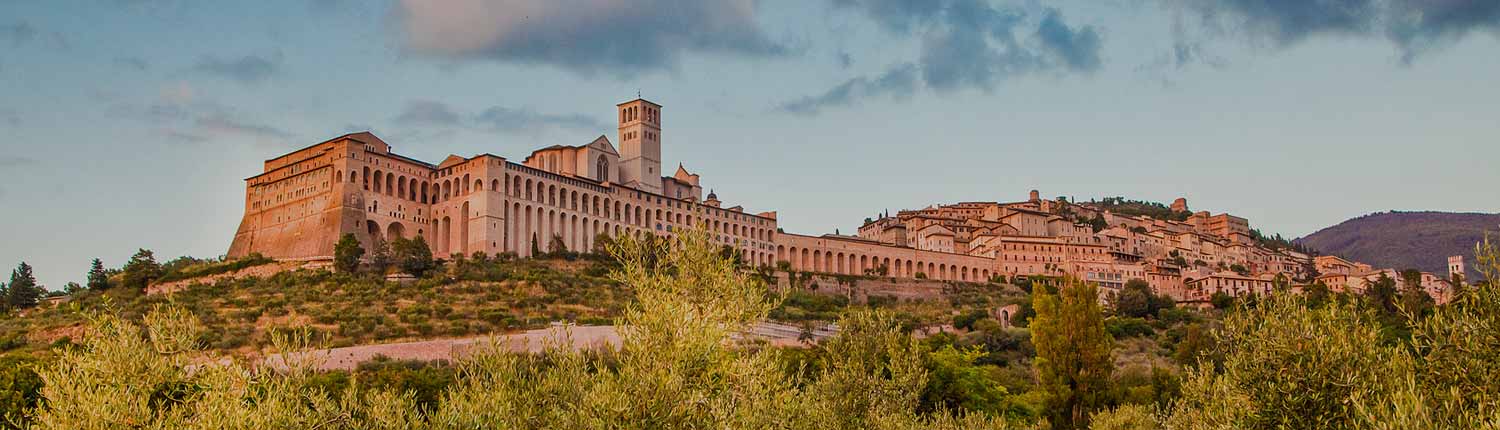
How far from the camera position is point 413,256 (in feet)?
216

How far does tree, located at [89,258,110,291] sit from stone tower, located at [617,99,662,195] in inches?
1238

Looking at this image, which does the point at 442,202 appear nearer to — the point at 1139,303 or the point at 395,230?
the point at 395,230

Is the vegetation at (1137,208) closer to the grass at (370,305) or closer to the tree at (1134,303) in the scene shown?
the tree at (1134,303)

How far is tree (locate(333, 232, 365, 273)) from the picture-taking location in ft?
213

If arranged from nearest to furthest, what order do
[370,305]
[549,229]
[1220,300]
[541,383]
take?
[541,383] → [370,305] → [549,229] → [1220,300]

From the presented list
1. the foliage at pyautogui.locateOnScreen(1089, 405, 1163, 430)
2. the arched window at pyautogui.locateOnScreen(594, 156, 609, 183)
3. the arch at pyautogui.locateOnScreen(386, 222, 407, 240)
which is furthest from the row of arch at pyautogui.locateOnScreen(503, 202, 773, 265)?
the foliage at pyautogui.locateOnScreen(1089, 405, 1163, 430)

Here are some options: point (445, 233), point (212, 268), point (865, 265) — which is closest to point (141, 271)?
point (212, 268)

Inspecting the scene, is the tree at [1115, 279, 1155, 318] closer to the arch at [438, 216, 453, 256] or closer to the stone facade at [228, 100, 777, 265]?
the stone facade at [228, 100, 777, 265]

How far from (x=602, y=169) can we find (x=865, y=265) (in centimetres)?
2144

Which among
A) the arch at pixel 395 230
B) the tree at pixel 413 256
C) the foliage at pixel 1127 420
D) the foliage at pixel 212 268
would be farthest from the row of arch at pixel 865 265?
the foliage at pixel 1127 420

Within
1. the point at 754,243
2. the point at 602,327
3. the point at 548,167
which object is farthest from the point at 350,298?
the point at 754,243

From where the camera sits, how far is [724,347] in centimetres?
1411

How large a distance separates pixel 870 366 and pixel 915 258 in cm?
7585

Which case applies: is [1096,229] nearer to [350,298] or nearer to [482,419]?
[350,298]
